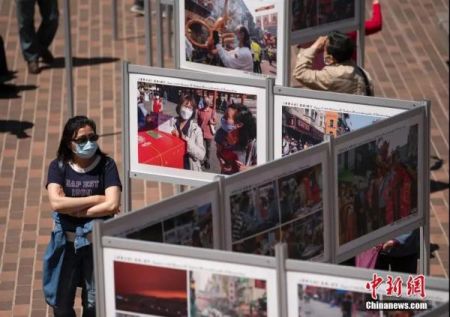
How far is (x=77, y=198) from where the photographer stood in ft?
25.5

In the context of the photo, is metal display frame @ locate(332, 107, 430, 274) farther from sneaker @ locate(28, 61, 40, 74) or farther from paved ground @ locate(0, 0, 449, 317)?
sneaker @ locate(28, 61, 40, 74)

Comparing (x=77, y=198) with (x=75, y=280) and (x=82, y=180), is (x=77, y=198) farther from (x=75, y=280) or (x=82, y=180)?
(x=75, y=280)

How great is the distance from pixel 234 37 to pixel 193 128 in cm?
142

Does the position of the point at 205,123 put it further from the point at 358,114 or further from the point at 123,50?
the point at 123,50

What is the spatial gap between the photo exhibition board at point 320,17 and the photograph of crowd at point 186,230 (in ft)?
13.1

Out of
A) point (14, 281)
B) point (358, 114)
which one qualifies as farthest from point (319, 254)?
point (14, 281)

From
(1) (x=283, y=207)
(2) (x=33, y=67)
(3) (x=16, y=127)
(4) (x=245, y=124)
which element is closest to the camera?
(1) (x=283, y=207)

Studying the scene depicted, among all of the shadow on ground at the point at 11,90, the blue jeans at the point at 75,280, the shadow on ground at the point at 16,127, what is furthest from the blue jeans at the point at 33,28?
the blue jeans at the point at 75,280

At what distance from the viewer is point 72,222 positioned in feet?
25.9

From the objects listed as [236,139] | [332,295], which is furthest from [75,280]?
[332,295]

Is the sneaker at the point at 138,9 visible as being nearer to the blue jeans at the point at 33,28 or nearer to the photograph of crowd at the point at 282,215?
the blue jeans at the point at 33,28

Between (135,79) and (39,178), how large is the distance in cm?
307

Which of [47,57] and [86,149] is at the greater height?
[47,57]

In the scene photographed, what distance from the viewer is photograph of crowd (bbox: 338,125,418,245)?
23.8 ft
